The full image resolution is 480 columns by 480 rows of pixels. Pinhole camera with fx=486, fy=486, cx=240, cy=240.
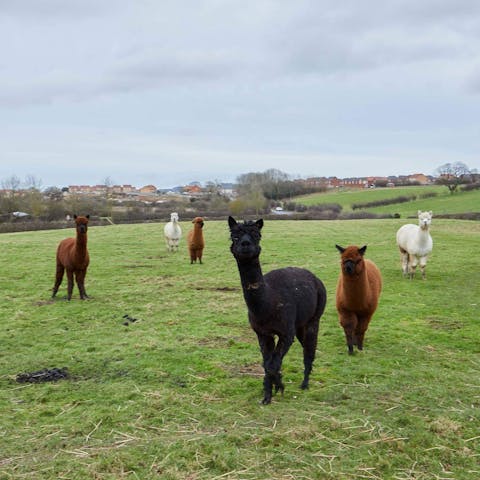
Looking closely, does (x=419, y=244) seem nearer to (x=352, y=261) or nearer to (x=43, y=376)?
(x=352, y=261)

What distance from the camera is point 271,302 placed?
480 centimetres

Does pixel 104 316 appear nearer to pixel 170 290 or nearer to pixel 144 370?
pixel 170 290

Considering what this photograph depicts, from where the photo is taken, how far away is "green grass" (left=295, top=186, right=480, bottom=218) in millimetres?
47250

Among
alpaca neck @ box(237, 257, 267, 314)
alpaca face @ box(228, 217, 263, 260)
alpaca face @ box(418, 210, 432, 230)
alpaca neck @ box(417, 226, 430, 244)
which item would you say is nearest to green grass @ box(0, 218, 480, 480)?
alpaca neck @ box(237, 257, 267, 314)

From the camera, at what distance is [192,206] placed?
52938 millimetres

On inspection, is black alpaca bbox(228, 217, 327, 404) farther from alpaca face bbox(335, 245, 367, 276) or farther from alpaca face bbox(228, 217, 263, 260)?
alpaca face bbox(335, 245, 367, 276)

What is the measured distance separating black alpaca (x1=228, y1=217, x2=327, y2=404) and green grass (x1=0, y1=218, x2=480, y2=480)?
40 centimetres

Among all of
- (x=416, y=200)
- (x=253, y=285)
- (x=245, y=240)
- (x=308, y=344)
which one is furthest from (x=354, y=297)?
(x=416, y=200)

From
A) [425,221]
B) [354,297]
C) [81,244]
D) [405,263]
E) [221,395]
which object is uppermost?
[425,221]

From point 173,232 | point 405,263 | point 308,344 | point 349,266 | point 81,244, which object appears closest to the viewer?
point 308,344

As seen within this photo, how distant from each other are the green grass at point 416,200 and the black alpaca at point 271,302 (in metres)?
38.9

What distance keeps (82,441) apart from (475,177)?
228 ft

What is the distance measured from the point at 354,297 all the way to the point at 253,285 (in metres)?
2.31

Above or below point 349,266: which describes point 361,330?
below
